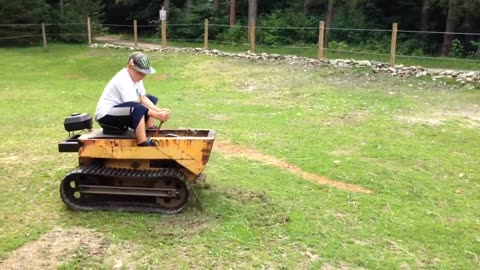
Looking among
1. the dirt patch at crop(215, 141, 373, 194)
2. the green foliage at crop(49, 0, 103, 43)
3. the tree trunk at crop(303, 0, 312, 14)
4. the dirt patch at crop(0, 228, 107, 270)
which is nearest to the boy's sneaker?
the dirt patch at crop(0, 228, 107, 270)

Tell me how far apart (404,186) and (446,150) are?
176 centimetres

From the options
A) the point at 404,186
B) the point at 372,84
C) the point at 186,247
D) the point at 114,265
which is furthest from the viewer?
the point at 372,84

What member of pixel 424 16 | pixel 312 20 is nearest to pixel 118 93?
pixel 424 16

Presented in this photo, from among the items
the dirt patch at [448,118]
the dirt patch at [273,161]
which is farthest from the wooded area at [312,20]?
the dirt patch at [273,161]

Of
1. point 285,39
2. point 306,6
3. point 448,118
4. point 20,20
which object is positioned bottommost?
point 448,118

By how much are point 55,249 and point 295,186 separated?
8.02ft

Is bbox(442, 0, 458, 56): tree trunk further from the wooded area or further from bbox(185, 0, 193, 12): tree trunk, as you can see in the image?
bbox(185, 0, 193, 12): tree trunk

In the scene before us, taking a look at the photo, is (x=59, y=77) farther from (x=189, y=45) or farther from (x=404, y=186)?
(x=404, y=186)

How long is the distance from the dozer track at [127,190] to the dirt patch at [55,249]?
0.43 meters

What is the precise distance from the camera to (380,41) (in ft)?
69.2

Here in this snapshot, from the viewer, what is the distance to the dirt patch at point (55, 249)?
3750 mm

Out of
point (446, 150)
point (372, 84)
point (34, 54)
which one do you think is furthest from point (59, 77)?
point (446, 150)

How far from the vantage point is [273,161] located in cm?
631

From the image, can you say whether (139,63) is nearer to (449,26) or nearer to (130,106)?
(130,106)
